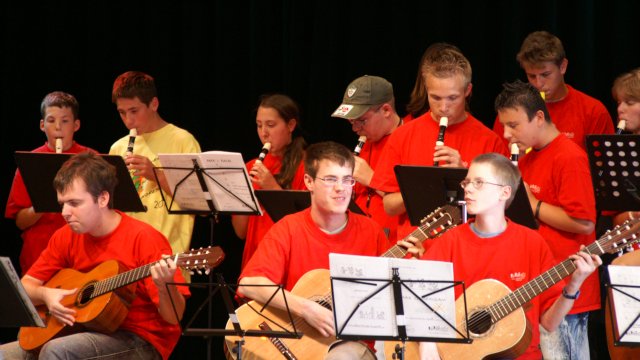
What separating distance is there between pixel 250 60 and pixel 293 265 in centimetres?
273

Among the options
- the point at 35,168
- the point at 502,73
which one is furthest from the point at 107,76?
the point at 502,73

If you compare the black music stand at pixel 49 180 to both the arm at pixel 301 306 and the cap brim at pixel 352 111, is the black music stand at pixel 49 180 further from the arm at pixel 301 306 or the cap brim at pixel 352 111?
the cap brim at pixel 352 111

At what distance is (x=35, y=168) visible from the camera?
A: 5570mm

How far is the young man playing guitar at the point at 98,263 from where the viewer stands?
179 inches

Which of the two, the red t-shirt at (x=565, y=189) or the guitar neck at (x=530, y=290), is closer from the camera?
the guitar neck at (x=530, y=290)

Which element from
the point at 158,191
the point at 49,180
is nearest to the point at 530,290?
the point at 158,191

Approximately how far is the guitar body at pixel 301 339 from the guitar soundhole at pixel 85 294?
2.43 ft

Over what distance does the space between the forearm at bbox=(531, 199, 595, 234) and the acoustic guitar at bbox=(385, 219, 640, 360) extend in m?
0.64

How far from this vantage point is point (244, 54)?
23.0 feet


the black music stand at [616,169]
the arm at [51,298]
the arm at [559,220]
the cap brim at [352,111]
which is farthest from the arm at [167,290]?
the black music stand at [616,169]

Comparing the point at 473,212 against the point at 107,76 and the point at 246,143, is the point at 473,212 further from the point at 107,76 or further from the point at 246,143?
the point at 107,76

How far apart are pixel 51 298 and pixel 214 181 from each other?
1091 mm

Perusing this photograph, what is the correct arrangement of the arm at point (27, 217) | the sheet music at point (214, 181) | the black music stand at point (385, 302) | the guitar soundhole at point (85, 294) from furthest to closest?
the arm at point (27, 217)
the sheet music at point (214, 181)
the guitar soundhole at point (85, 294)
the black music stand at point (385, 302)

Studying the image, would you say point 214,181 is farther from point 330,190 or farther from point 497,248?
point 497,248
